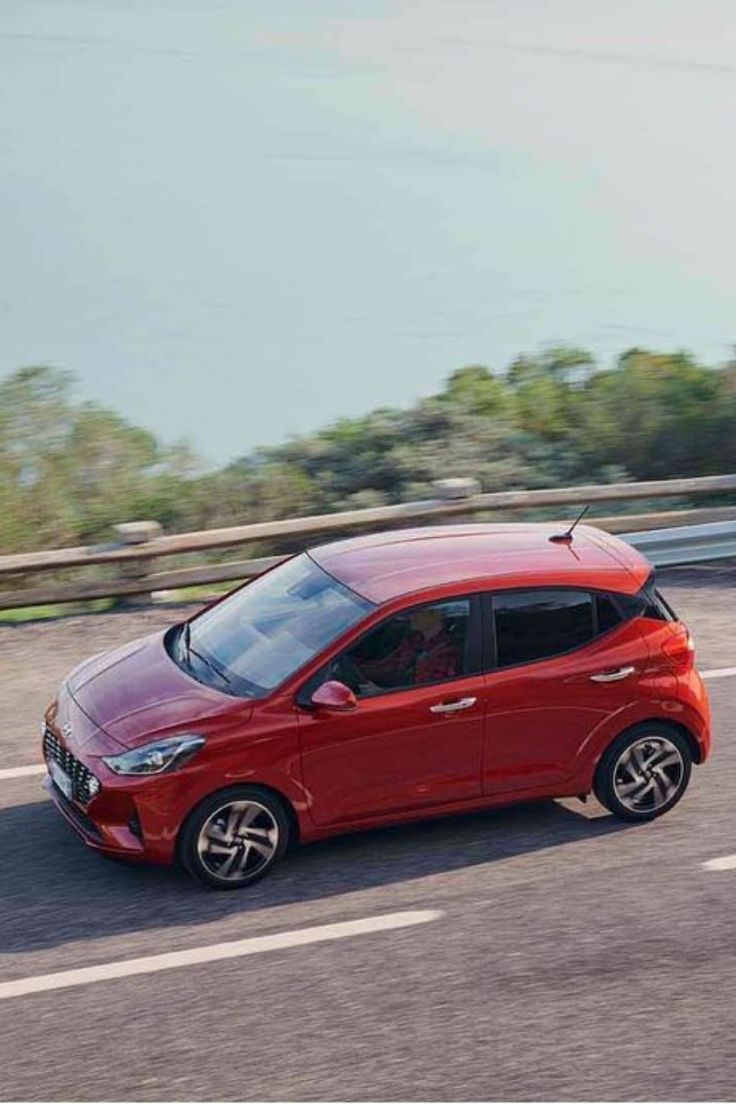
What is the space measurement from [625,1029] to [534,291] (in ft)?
133

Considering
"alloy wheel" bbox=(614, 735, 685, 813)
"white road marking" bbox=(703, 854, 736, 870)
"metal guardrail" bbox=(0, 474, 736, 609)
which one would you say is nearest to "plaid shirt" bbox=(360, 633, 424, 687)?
"alloy wheel" bbox=(614, 735, 685, 813)

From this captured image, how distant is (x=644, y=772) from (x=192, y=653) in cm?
270

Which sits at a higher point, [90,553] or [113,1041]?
[90,553]

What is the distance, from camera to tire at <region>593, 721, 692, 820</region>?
899 cm

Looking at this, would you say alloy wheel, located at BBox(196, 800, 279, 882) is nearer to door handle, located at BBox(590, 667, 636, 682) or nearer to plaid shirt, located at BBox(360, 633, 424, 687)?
plaid shirt, located at BBox(360, 633, 424, 687)

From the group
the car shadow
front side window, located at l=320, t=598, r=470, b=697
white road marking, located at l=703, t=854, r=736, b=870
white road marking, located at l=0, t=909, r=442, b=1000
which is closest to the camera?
white road marking, located at l=0, t=909, r=442, b=1000

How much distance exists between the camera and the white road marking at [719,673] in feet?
38.3

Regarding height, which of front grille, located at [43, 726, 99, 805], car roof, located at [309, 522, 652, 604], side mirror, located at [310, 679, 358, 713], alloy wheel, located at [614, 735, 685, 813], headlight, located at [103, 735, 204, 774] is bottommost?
alloy wheel, located at [614, 735, 685, 813]

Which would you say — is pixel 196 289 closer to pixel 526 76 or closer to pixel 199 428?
pixel 199 428

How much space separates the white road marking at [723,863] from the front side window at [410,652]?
170cm

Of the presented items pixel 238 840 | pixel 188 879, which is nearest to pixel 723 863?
pixel 238 840

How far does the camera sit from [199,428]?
3091 centimetres

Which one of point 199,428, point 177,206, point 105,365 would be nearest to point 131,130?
point 177,206

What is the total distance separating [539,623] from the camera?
29.1 ft
